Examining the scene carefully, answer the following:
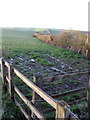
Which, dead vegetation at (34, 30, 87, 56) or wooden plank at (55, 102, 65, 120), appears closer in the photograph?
wooden plank at (55, 102, 65, 120)

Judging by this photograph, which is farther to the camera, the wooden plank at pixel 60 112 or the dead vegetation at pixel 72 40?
the dead vegetation at pixel 72 40

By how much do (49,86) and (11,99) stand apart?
196 cm

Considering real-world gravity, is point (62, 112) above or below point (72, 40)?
below

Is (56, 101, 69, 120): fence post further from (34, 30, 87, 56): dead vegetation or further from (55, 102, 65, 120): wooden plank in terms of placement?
(34, 30, 87, 56): dead vegetation

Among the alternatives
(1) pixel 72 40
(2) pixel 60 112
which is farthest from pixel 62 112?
(1) pixel 72 40

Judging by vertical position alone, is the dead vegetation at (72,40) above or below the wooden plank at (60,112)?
above

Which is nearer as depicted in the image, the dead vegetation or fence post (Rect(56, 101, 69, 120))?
fence post (Rect(56, 101, 69, 120))

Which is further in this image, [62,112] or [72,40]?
[72,40]

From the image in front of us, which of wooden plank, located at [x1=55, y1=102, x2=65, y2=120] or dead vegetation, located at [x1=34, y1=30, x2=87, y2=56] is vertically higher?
dead vegetation, located at [x1=34, y1=30, x2=87, y2=56]

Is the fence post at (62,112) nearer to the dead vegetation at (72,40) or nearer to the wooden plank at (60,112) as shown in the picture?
the wooden plank at (60,112)

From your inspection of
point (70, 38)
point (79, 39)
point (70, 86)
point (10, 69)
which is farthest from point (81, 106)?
point (70, 38)

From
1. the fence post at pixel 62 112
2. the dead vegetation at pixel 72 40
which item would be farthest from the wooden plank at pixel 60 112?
the dead vegetation at pixel 72 40

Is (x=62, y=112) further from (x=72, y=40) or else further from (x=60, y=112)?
(x=72, y=40)

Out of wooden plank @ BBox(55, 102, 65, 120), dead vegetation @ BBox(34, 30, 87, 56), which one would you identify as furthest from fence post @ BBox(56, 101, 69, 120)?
dead vegetation @ BBox(34, 30, 87, 56)
